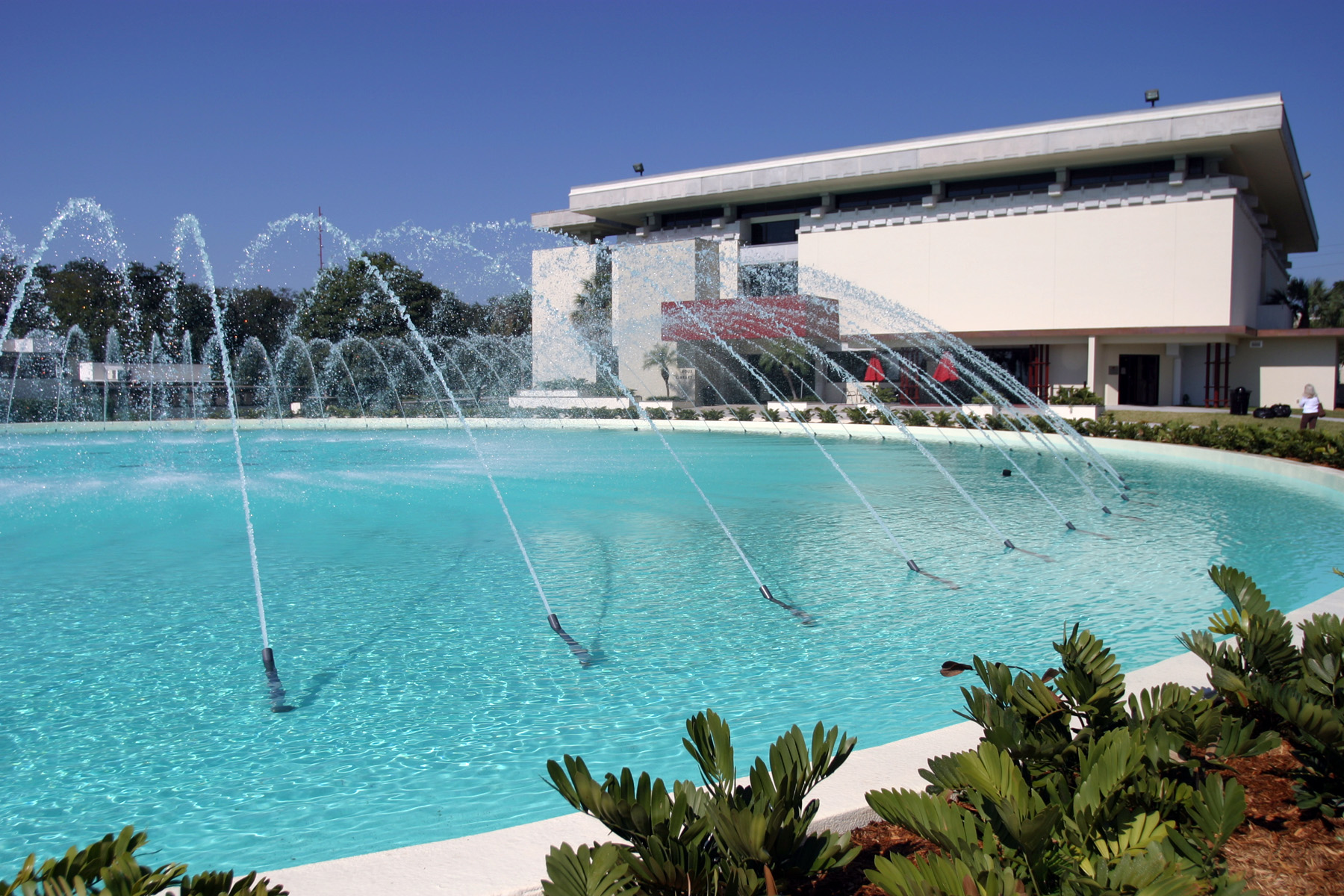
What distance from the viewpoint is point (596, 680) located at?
6.07 metres

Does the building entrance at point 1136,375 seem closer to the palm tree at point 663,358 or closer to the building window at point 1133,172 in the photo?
the building window at point 1133,172

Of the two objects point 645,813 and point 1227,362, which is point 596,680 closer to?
point 645,813

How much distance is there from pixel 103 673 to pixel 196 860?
3.00 meters

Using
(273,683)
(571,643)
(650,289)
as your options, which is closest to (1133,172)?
(650,289)

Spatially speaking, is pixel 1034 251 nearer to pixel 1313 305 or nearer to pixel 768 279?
pixel 768 279

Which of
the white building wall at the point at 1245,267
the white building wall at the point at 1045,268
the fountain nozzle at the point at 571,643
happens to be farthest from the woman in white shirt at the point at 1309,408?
the fountain nozzle at the point at 571,643

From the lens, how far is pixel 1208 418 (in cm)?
3122

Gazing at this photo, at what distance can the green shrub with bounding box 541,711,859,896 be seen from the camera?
2137 millimetres

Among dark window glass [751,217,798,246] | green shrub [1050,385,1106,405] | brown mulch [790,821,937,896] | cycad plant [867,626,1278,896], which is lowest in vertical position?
brown mulch [790,821,937,896]

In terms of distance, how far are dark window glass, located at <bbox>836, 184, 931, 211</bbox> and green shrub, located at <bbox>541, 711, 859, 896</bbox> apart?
43838mm

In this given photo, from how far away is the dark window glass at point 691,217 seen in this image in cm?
5034

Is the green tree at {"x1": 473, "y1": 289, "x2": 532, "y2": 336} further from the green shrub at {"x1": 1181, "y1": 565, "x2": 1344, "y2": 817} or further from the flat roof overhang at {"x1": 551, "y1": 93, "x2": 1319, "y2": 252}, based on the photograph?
the green shrub at {"x1": 1181, "y1": 565, "x2": 1344, "y2": 817}

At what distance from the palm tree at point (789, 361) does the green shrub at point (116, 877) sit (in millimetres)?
37465

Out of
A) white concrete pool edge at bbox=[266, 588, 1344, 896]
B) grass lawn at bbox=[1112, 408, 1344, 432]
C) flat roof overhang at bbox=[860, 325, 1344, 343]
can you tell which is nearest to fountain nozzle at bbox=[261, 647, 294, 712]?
white concrete pool edge at bbox=[266, 588, 1344, 896]
